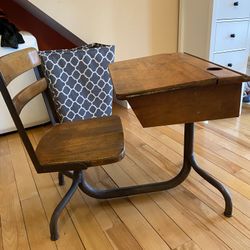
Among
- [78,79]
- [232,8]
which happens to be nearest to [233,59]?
[232,8]

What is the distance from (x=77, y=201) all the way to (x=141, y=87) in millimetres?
822

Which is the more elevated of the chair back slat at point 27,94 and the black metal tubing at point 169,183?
the chair back slat at point 27,94

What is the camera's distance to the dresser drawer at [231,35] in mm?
2166

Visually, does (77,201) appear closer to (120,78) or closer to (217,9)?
(120,78)

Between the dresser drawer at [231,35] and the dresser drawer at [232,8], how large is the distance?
6 cm

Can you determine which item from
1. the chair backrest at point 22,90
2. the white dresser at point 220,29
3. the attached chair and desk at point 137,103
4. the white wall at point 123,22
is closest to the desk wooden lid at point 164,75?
the attached chair and desk at point 137,103

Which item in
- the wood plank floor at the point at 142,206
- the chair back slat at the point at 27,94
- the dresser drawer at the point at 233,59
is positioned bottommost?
the wood plank floor at the point at 142,206

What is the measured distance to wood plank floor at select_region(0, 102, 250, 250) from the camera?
1.21 meters

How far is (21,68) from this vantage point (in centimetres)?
120

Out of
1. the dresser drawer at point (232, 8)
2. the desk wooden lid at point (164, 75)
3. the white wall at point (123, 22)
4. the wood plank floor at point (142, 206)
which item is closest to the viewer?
the desk wooden lid at point (164, 75)

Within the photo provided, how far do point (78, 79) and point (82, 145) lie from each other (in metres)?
0.99

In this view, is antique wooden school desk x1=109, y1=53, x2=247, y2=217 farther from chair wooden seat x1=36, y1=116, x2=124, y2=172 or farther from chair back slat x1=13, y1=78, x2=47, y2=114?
chair back slat x1=13, y1=78, x2=47, y2=114

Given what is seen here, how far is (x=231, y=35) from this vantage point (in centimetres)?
221

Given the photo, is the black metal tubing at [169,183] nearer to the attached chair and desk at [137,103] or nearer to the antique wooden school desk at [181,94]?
the attached chair and desk at [137,103]
